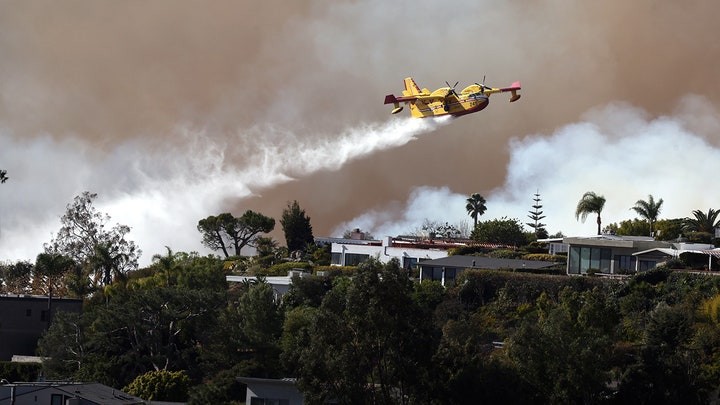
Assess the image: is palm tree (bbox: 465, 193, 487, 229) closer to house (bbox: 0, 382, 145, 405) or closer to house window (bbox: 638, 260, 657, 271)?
house window (bbox: 638, 260, 657, 271)

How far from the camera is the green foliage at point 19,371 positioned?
72188 mm

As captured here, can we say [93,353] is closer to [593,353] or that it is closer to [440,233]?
[593,353]

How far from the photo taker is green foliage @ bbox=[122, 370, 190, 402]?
61.6 metres

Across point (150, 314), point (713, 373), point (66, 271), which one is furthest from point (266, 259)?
point (713, 373)

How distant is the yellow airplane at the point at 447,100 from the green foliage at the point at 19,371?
2744cm

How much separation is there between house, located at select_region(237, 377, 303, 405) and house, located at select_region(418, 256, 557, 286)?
28080mm

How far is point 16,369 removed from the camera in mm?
72875

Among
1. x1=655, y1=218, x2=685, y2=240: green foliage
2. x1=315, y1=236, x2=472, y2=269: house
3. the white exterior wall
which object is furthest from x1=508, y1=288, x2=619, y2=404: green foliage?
x1=655, y1=218, x2=685, y2=240: green foliage

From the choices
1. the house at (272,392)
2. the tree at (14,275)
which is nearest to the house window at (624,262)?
the house at (272,392)

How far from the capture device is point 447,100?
7862 centimetres

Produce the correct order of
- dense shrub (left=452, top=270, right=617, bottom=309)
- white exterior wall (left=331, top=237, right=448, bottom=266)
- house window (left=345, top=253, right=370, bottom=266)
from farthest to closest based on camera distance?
Answer: 1. house window (left=345, top=253, right=370, bottom=266)
2. white exterior wall (left=331, top=237, right=448, bottom=266)
3. dense shrub (left=452, top=270, right=617, bottom=309)

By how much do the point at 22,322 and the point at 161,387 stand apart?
24231 millimetres

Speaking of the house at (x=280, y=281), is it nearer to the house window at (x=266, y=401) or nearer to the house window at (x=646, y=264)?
the house window at (x=646, y=264)

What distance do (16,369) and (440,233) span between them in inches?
2172
